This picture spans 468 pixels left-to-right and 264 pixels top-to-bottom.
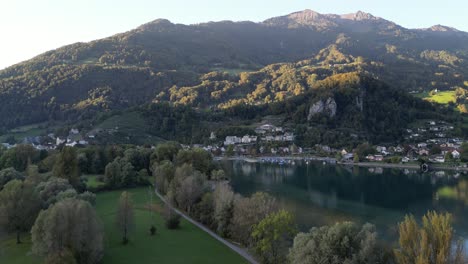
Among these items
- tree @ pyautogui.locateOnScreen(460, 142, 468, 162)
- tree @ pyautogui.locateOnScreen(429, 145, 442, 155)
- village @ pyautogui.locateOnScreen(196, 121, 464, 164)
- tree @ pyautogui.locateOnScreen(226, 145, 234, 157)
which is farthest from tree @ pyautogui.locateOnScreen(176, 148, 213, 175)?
tree @ pyautogui.locateOnScreen(429, 145, 442, 155)

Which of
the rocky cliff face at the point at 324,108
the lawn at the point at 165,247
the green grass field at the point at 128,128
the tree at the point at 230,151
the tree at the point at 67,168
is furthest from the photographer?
the rocky cliff face at the point at 324,108

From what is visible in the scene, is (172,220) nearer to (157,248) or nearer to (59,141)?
(157,248)

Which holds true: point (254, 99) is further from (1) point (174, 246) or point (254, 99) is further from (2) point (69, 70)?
(1) point (174, 246)

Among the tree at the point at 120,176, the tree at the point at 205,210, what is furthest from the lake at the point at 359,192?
the tree at the point at 120,176

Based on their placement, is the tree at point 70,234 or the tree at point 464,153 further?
the tree at point 464,153

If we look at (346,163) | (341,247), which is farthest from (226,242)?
(346,163)

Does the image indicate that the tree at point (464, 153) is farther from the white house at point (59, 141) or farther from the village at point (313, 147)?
the white house at point (59, 141)

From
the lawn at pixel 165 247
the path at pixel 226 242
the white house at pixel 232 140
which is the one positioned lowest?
the white house at pixel 232 140

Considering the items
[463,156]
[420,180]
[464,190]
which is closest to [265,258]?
[464,190]
